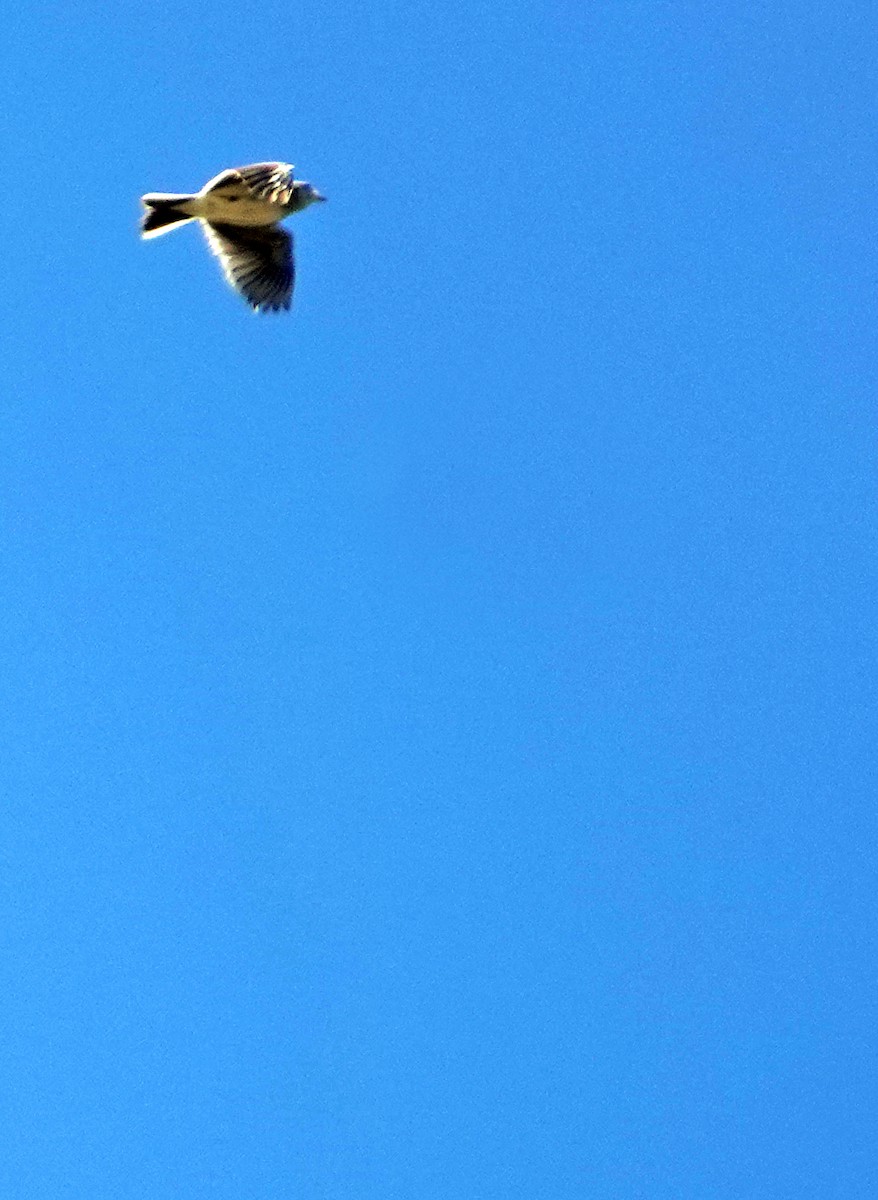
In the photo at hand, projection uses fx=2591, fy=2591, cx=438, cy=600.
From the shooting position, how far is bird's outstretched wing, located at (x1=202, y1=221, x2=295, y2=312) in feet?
75.7

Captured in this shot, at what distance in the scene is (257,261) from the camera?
23.2m

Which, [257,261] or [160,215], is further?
[257,261]

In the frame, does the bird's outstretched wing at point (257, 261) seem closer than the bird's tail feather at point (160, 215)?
No

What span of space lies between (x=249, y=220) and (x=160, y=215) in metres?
0.79

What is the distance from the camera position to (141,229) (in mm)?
22703

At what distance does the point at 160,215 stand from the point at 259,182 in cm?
116

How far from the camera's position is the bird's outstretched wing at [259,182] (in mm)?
22125

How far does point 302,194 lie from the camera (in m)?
23.1

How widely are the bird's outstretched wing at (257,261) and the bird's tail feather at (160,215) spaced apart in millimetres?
304

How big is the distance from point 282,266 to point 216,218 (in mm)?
766

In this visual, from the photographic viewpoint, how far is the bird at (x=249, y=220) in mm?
22219

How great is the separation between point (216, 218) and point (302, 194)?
0.82m

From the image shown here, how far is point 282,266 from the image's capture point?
2325 cm

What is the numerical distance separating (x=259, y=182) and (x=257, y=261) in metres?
1.16
